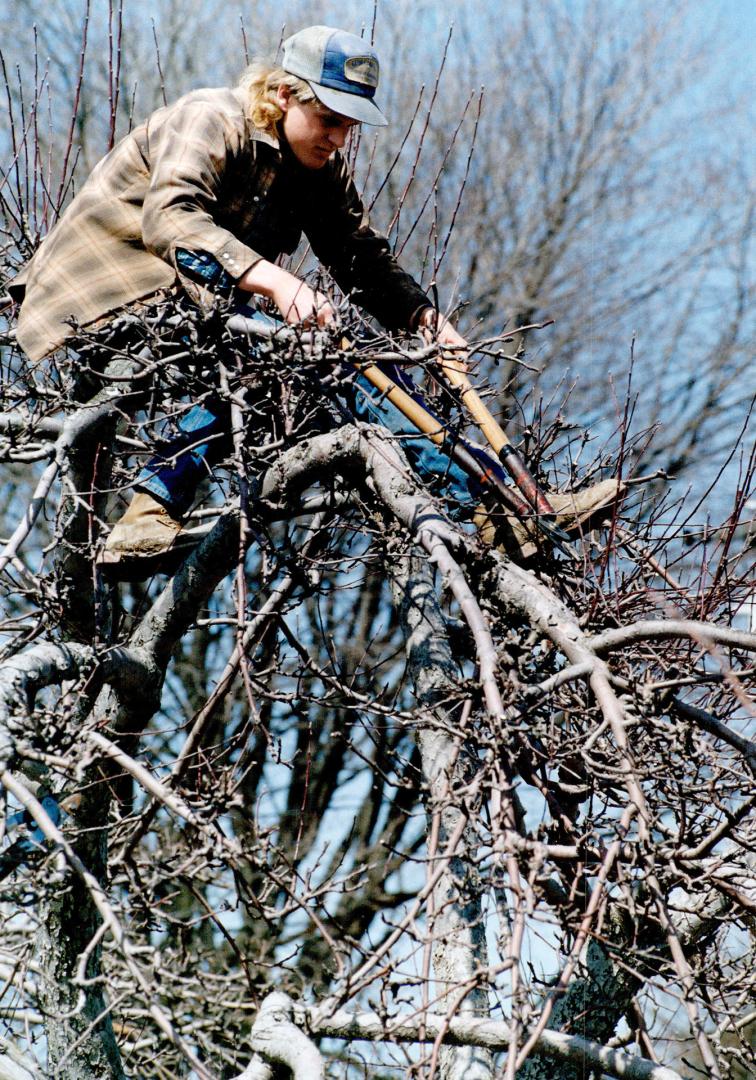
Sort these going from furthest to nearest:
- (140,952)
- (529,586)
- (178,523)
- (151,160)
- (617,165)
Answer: (617,165) < (178,523) < (151,160) < (529,586) < (140,952)

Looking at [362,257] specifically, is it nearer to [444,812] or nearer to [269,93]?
[269,93]

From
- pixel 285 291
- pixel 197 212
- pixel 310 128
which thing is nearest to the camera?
pixel 285 291

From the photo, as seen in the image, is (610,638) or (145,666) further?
(145,666)

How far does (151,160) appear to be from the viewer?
3844mm

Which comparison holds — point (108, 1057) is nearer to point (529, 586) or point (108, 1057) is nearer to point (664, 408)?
point (529, 586)

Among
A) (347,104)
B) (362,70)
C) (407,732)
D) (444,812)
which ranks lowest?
(444,812)

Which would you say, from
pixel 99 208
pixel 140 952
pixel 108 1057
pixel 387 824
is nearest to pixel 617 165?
pixel 387 824

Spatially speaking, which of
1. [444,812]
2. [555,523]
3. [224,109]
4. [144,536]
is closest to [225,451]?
[144,536]

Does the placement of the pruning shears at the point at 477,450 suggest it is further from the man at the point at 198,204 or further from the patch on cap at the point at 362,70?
the patch on cap at the point at 362,70

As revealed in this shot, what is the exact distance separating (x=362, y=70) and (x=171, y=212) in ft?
2.51

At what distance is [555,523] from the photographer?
3689mm

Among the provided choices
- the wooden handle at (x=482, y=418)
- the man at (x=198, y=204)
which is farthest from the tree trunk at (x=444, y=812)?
the man at (x=198, y=204)

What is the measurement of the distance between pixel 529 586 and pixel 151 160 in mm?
1672

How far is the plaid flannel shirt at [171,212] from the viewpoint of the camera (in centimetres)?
365
